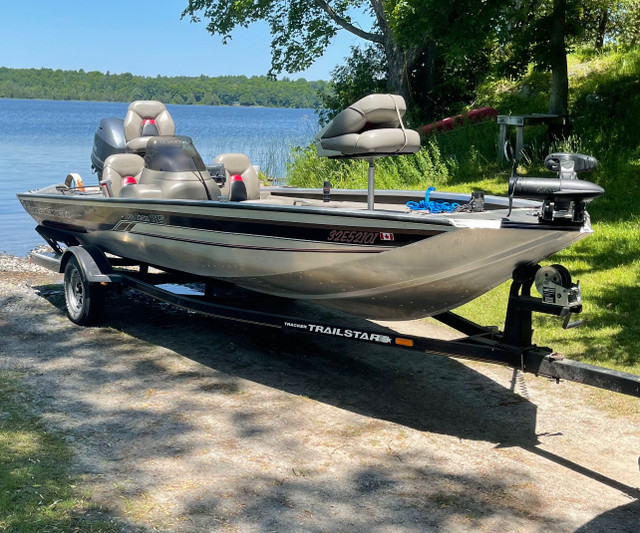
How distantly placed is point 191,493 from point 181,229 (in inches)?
113

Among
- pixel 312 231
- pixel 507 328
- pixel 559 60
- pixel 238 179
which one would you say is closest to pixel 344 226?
pixel 312 231

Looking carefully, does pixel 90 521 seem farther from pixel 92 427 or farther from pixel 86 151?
pixel 86 151

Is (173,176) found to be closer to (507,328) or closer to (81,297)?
(81,297)

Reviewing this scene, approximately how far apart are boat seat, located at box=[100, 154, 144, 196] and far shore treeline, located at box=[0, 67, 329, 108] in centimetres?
14366

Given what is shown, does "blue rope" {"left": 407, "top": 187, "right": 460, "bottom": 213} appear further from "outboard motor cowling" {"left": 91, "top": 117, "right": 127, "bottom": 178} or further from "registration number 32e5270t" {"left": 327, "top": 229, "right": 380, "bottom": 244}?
"outboard motor cowling" {"left": 91, "top": 117, "right": 127, "bottom": 178}

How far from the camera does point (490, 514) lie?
4.11 meters

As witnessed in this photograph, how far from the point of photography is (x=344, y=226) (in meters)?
5.38

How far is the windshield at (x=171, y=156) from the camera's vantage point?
7285 mm

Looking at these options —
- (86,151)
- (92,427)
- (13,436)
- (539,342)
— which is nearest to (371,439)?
(92,427)

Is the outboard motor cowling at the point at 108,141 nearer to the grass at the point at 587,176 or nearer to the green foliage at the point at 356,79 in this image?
the grass at the point at 587,176

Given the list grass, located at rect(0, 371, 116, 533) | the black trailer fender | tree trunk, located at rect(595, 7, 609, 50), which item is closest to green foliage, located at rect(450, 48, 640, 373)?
tree trunk, located at rect(595, 7, 609, 50)

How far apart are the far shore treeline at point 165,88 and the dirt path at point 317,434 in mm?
145364

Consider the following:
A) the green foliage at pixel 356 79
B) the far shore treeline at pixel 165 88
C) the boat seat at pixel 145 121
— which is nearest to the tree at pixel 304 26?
the green foliage at pixel 356 79

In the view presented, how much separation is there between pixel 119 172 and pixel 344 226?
340 centimetres
